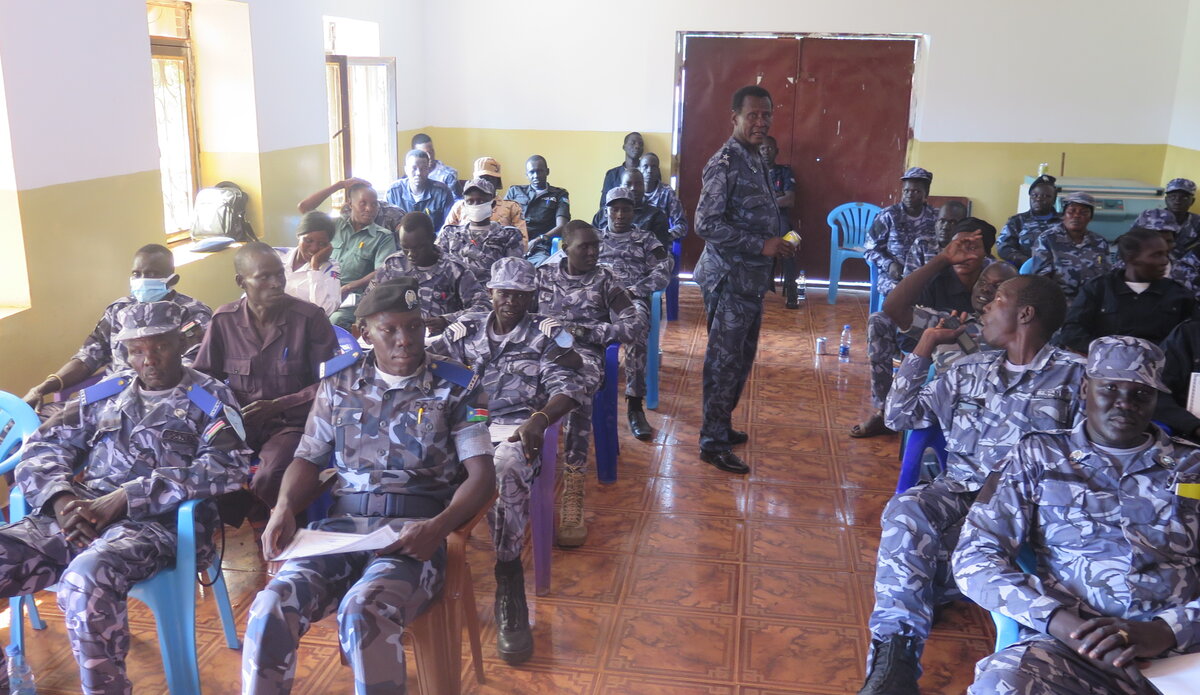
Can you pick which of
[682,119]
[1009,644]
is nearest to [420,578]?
[1009,644]

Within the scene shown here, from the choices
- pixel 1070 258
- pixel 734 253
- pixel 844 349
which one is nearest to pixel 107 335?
pixel 734 253

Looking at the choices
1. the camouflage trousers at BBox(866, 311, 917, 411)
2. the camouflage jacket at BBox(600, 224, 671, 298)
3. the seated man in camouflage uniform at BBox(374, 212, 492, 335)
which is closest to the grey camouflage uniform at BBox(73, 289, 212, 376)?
the seated man in camouflage uniform at BBox(374, 212, 492, 335)

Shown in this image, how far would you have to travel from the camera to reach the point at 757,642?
11.4 ft

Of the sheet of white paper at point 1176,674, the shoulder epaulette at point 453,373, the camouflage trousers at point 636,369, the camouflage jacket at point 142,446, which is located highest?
the shoulder epaulette at point 453,373

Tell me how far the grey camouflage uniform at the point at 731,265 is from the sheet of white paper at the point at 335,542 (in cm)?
253

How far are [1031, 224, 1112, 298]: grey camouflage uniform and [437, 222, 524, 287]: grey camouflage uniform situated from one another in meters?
3.27

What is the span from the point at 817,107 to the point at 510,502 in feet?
23.4

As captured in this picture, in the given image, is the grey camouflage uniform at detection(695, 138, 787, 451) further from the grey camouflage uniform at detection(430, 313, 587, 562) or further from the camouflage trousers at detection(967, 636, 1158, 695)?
the camouflage trousers at detection(967, 636, 1158, 695)

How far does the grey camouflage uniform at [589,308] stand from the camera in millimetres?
4617

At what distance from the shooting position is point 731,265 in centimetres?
490

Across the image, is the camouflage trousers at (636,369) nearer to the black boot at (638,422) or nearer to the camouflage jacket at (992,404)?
the black boot at (638,422)

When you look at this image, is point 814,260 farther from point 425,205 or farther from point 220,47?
point 220,47

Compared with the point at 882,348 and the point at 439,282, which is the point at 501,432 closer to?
the point at 439,282

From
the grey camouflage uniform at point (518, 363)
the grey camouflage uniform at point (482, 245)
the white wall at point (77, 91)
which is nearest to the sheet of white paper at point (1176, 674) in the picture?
the grey camouflage uniform at point (518, 363)
